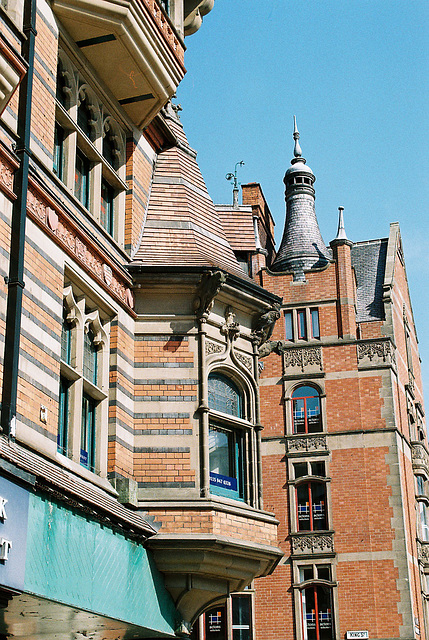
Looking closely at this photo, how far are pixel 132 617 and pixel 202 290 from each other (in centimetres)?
530

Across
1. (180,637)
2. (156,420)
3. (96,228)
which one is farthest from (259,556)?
(96,228)

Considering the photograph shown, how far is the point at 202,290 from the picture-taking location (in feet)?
51.4

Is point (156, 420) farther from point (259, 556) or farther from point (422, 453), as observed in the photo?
point (422, 453)

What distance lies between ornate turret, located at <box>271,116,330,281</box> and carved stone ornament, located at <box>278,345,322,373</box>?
3297 mm

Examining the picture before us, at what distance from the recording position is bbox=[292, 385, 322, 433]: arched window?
38312mm

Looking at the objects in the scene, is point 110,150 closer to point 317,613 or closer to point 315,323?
point 315,323

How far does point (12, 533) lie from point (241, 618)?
1117 inches

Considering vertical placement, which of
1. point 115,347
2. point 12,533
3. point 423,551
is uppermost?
point 423,551

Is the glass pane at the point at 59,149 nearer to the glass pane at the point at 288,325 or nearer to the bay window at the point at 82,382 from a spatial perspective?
the bay window at the point at 82,382

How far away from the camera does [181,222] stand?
17016 millimetres

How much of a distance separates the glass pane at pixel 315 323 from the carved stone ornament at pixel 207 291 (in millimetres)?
24103

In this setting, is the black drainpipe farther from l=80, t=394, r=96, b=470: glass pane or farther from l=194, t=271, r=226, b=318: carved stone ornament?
l=194, t=271, r=226, b=318: carved stone ornament

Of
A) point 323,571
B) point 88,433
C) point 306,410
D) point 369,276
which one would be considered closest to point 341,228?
point 369,276

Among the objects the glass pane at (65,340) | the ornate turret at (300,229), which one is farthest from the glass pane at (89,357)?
the ornate turret at (300,229)
